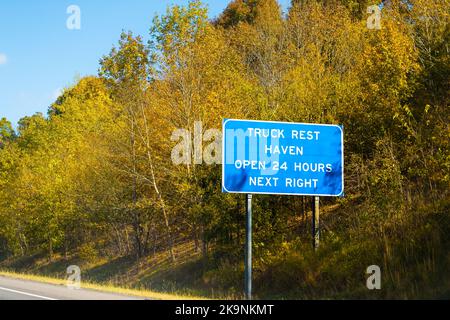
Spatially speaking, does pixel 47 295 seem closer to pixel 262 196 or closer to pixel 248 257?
pixel 248 257

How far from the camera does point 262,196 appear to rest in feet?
83.9

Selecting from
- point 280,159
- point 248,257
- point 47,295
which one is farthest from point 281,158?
point 47,295

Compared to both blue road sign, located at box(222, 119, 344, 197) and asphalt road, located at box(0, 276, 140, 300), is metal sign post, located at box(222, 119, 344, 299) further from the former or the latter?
asphalt road, located at box(0, 276, 140, 300)

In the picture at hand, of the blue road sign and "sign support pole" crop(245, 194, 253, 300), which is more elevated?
the blue road sign

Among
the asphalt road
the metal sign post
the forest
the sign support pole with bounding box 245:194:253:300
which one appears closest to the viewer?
the asphalt road

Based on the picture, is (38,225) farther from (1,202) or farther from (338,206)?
(338,206)

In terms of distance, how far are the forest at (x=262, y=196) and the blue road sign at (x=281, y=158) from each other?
194 centimetres

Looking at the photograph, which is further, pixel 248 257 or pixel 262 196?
pixel 262 196

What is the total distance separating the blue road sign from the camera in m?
19.9

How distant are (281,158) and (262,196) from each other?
5.31 m

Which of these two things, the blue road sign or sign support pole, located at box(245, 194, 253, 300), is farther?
the blue road sign

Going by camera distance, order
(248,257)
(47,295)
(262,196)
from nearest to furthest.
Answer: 1. (47,295)
2. (248,257)
3. (262,196)

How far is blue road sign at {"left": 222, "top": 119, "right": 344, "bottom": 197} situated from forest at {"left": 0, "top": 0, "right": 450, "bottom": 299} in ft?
6.38

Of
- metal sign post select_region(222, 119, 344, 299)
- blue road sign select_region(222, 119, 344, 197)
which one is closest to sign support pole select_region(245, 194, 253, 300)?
metal sign post select_region(222, 119, 344, 299)
